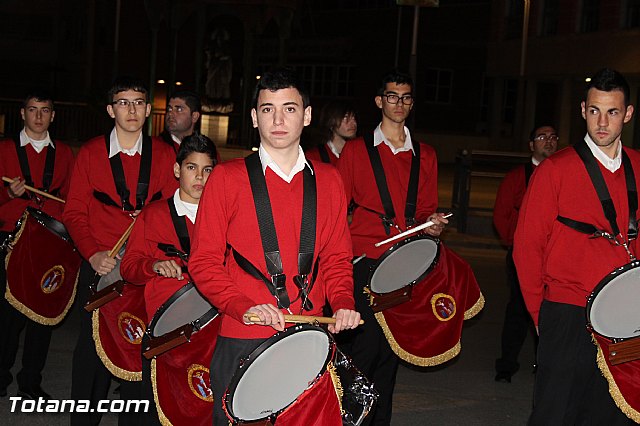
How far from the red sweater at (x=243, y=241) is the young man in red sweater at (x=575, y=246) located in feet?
4.41

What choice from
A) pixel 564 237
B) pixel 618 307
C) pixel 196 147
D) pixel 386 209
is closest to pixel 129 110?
pixel 196 147

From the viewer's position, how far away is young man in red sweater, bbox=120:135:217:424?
529 cm

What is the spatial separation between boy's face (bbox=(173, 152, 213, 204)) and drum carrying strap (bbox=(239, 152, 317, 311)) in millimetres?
1377

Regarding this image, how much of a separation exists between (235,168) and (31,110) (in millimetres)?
3942

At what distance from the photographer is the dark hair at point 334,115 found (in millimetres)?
8281

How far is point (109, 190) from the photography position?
6254 millimetres

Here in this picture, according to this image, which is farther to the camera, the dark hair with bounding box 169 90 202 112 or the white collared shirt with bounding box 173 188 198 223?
the dark hair with bounding box 169 90 202 112

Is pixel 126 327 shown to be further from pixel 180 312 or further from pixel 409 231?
pixel 409 231

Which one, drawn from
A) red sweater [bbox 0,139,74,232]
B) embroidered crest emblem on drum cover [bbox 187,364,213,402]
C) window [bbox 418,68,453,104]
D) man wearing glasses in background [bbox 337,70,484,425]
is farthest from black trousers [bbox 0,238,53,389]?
window [bbox 418,68,453,104]

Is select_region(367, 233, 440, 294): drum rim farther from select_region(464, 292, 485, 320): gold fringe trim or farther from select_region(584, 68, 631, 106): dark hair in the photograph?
select_region(584, 68, 631, 106): dark hair

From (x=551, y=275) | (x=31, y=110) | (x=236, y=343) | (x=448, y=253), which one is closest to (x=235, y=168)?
(x=236, y=343)

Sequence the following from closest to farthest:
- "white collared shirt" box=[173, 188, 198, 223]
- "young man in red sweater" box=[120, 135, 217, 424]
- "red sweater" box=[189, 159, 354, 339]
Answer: "red sweater" box=[189, 159, 354, 339], "young man in red sweater" box=[120, 135, 217, 424], "white collared shirt" box=[173, 188, 198, 223]

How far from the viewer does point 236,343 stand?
4.13 m

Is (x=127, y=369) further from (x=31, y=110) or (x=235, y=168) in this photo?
(x=31, y=110)
